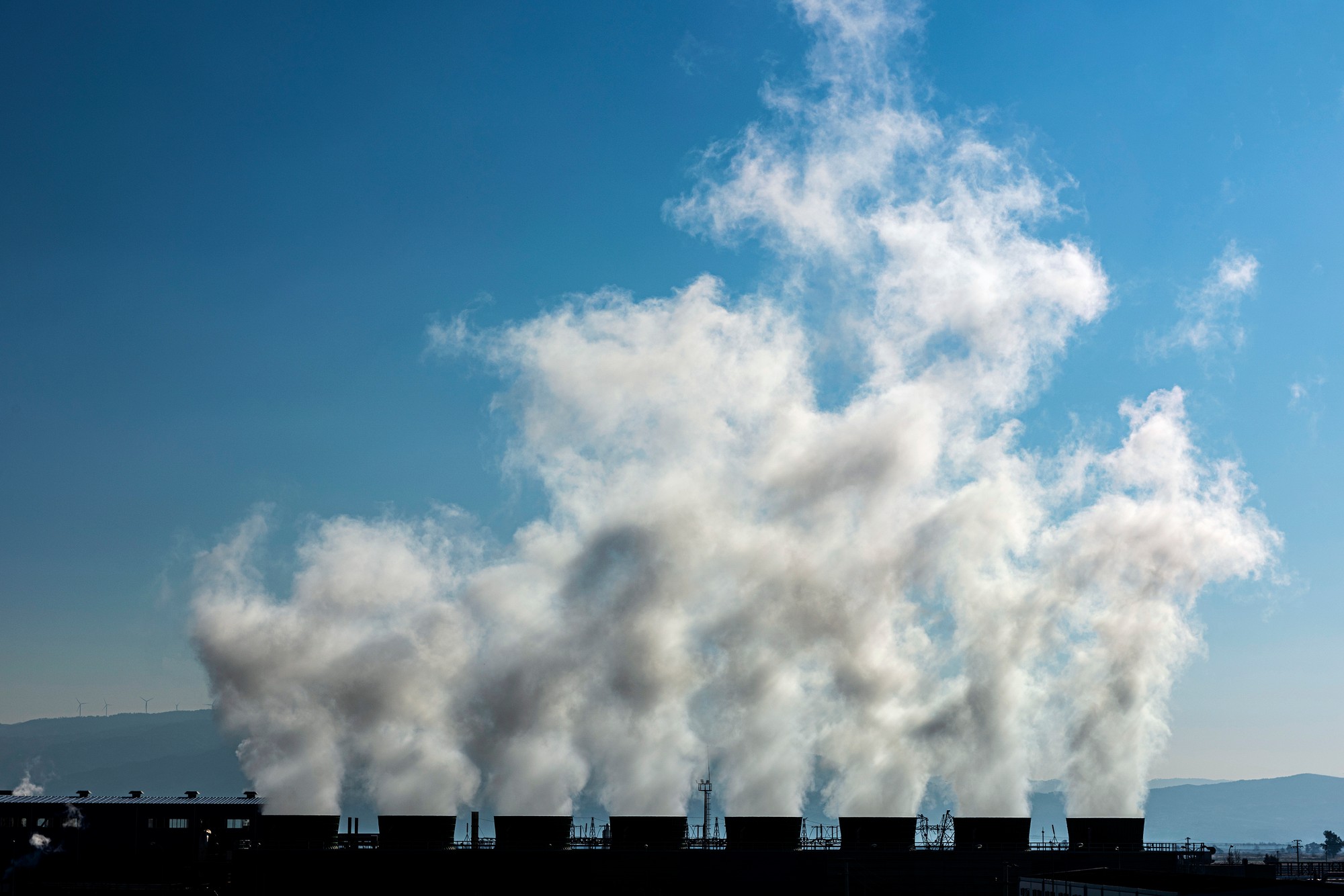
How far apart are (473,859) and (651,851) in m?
12.5

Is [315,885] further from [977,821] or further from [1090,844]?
[1090,844]

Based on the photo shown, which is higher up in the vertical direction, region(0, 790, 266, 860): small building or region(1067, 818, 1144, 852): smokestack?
region(1067, 818, 1144, 852): smokestack

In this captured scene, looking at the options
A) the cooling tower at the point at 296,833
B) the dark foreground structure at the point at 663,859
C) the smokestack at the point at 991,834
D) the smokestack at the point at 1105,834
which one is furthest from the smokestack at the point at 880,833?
the cooling tower at the point at 296,833

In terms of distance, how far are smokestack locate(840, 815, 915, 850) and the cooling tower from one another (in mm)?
37470

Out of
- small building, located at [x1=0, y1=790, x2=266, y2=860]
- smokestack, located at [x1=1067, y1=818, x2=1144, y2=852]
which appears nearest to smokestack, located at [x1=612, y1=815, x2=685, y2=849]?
smokestack, located at [x1=1067, y1=818, x2=1144, y2=852]

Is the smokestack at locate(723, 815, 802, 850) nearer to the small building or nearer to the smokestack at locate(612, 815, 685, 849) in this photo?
the smokestack at locate(612, 815, 685, 849)

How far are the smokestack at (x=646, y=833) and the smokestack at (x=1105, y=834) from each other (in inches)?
1321

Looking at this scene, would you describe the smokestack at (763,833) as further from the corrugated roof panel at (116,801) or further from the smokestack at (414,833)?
the corrugated roof panel at (116,801)

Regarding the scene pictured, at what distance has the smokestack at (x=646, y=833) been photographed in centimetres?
8056

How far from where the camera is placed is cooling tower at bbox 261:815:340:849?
8006cm

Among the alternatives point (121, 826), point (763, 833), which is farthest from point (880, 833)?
point (121, 826)

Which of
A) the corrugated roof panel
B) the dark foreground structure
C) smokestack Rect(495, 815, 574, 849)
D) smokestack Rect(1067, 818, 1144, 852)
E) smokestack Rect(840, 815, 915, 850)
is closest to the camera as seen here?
the dark foreground structure

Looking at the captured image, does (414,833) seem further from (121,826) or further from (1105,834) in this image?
(1105,834)

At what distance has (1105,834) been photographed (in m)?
91.9
